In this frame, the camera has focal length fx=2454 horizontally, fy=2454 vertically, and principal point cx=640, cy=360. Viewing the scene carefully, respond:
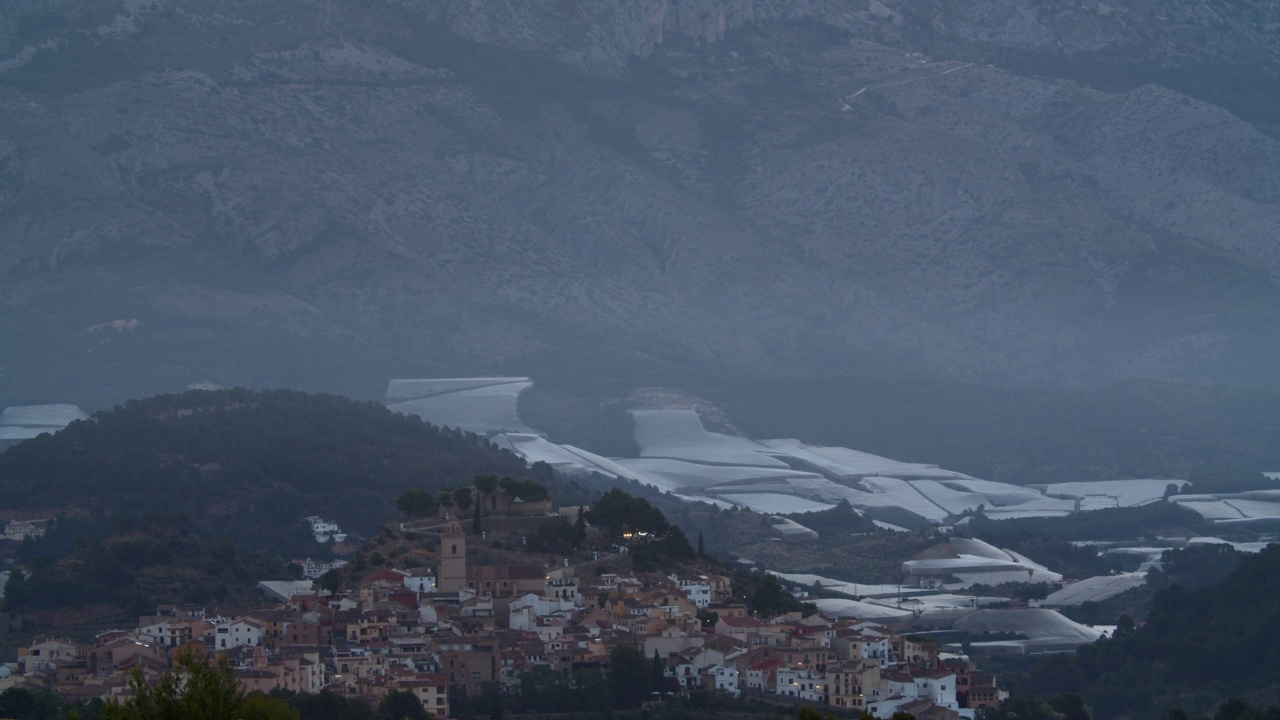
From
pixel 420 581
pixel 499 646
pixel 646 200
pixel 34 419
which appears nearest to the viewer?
pixel 499 646

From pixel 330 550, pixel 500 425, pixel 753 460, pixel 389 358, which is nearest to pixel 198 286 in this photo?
pixel 389 358

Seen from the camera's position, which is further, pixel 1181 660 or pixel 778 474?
pixel 778 474

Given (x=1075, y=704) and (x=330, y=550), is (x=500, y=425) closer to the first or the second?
(x=330, y=550)

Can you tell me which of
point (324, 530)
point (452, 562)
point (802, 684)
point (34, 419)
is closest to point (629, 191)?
point (34, 419)

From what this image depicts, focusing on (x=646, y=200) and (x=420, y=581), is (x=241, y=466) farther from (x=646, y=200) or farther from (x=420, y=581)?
(x=646, y=200)

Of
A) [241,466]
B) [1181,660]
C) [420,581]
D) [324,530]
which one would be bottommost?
[1181,660]

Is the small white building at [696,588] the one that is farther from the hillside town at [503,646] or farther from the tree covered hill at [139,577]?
the tree covered hill at [139,577]
